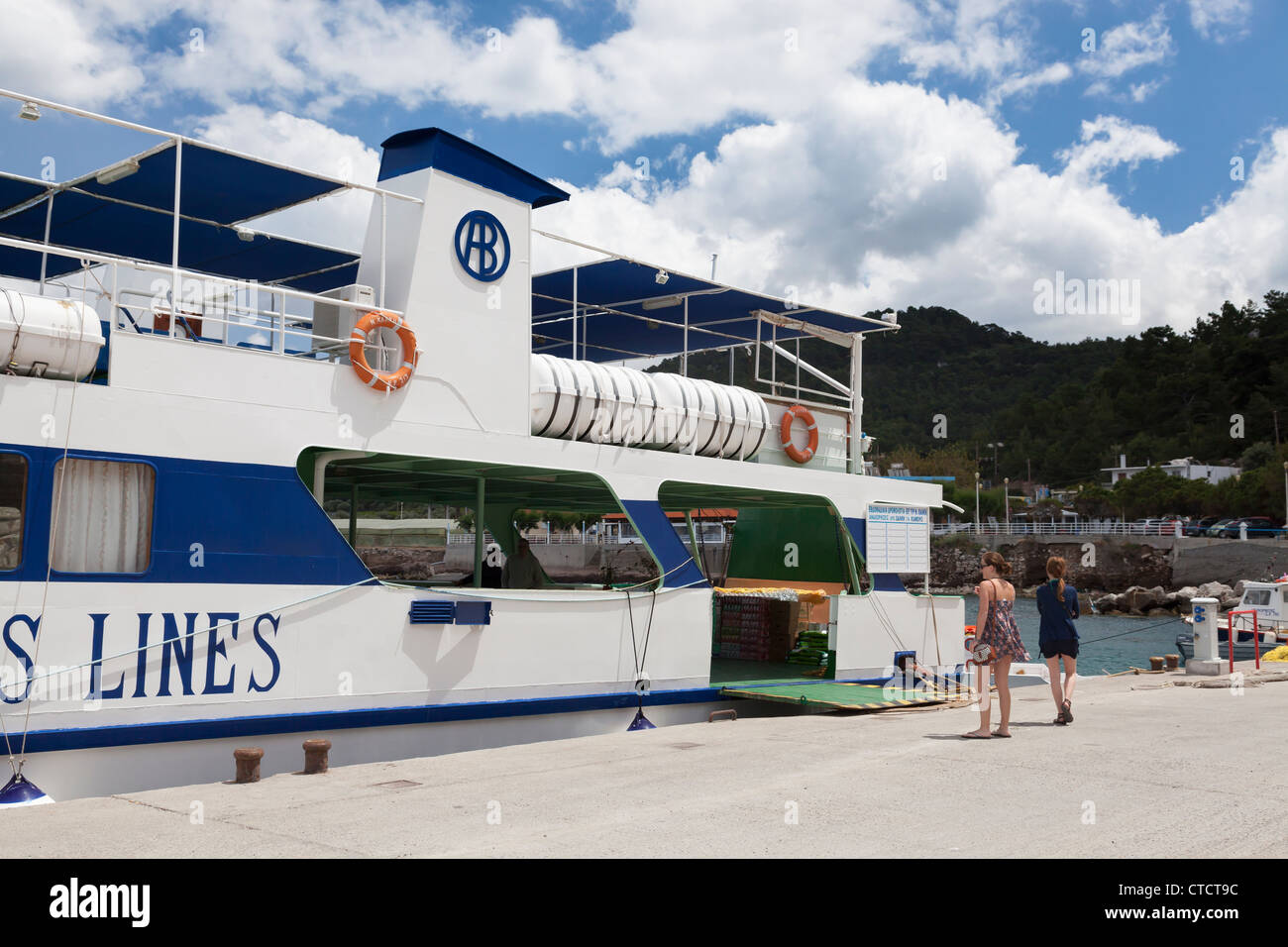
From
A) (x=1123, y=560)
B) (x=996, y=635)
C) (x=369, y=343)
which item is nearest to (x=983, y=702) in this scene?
(x=996, y=635)

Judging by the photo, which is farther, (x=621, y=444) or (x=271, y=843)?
(x=621, y=444)

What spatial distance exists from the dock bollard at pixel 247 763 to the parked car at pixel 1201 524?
74.9 meters

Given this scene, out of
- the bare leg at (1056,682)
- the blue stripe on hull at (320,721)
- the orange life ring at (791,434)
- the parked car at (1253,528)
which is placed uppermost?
the parked car at (1253,528)

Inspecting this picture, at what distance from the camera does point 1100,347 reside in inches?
6545

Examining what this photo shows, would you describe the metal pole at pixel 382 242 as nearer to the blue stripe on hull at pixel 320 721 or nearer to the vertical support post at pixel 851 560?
the blue stripe on hull at pixel 320 721

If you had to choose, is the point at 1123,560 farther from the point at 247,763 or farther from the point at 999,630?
the point at 247,763

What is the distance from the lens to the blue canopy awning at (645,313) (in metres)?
13.0

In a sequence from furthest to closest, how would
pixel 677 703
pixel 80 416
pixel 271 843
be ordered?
1. pixel 677 703
2. pixel 80 416
3. pixel 271 843

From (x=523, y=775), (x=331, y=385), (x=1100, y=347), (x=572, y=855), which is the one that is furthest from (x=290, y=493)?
(x=1100, y=347)

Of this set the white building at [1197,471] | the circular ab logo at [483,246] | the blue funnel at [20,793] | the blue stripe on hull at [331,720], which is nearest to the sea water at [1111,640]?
the blue stripe on hull at [331,720]

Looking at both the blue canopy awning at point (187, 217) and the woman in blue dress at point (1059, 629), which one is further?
the woman in blue dress at point (1059, 629)

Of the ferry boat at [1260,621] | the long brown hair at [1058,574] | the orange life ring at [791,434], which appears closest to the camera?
the long brown hair at [1058,574]

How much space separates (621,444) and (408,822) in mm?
6219
